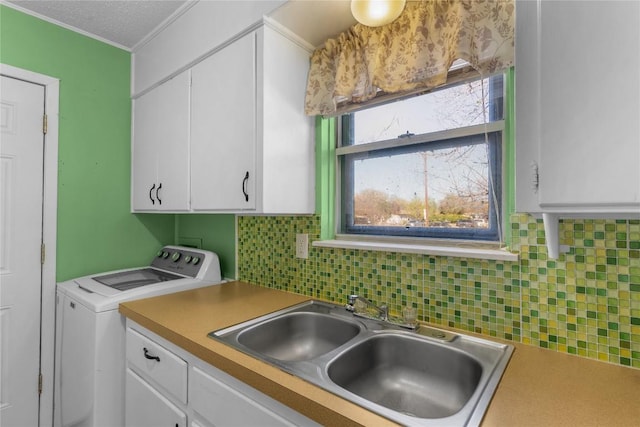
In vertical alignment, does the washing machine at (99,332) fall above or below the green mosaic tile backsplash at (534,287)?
below

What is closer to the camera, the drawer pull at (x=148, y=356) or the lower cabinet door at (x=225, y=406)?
the lower cabinet door at (x=225, y=406)

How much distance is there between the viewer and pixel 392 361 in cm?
114

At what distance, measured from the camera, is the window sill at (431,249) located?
3.52 ft

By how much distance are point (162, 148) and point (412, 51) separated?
1.50 metres

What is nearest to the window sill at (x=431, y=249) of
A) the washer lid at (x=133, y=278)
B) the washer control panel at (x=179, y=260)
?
the washer control panel at (x=179, y=260)

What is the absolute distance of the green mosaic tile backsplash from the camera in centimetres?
90

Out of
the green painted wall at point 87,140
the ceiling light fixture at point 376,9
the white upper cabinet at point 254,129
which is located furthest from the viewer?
the green painted wall at point 87,140

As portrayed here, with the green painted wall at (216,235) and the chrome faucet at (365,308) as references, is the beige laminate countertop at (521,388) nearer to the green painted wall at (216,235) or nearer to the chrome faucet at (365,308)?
the chrome faucet at (365,308)

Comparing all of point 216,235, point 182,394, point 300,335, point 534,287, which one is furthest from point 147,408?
point 534,287

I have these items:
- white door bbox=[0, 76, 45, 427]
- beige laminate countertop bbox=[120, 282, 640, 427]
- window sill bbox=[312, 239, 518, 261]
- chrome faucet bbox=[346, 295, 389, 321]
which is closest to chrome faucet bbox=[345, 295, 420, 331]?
chrome faucet bbox=[346, 295, 389, 321]

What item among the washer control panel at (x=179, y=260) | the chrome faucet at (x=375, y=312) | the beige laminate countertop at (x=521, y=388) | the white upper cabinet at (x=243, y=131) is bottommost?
the beige laminate countertop at (x=521, y=388)

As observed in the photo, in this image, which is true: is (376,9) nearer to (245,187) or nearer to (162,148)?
(245,187)

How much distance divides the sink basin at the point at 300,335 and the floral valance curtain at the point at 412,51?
961 millimetres

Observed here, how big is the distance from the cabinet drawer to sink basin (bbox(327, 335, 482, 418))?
23.0 inches
